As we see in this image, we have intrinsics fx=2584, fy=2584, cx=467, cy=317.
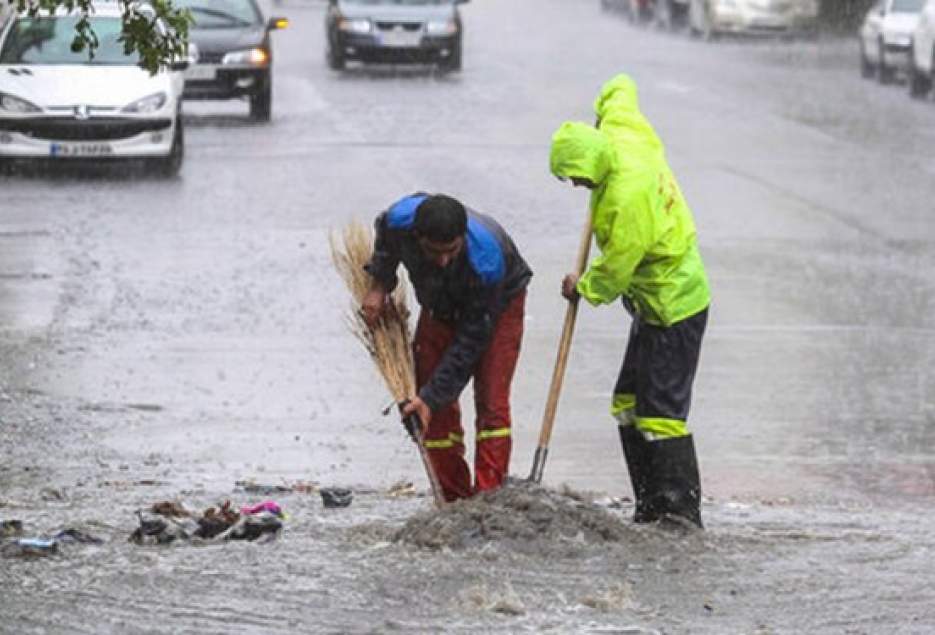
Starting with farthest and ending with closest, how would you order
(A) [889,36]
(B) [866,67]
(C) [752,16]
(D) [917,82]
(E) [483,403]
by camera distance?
(C) [752,16] → (B) [866,67] → (A) [889,36] → (D) [917,82] → (E) [483,403]

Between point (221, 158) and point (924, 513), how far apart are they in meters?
16.0

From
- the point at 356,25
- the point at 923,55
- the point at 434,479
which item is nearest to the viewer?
the point at 434,479

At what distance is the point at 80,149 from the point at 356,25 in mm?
13618

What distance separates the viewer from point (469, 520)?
28.8 feet

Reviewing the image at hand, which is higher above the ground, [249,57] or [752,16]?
[249,57]

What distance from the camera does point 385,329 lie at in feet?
30.6

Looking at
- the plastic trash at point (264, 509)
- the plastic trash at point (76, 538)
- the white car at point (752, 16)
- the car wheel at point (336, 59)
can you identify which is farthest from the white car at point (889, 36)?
the plastic trash at point (76, 538)

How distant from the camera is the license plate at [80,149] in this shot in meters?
23.6

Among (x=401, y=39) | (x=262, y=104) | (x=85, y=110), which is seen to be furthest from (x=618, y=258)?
(x=401, y=39)

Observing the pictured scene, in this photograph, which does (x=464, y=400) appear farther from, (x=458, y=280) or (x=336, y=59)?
(x=336, y=59)

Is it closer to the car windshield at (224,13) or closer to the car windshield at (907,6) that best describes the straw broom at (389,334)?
the car windshield at (224,13)

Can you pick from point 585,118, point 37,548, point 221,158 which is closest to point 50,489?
point 37,548

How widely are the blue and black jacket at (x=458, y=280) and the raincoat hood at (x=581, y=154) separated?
379 mm

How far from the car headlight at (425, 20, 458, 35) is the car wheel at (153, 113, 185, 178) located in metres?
12.5
